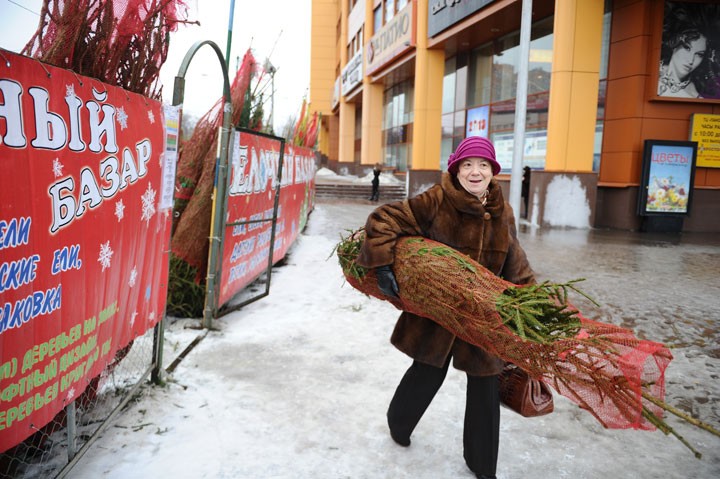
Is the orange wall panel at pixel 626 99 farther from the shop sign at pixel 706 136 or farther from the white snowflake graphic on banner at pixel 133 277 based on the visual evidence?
the white snowflake graphic on banner at pixel 133 277

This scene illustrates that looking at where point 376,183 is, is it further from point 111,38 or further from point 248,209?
point 111,38

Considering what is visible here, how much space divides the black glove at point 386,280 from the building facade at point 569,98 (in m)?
12.0

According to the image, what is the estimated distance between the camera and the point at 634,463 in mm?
3078

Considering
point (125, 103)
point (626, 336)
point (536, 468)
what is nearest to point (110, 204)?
point (125, 103)

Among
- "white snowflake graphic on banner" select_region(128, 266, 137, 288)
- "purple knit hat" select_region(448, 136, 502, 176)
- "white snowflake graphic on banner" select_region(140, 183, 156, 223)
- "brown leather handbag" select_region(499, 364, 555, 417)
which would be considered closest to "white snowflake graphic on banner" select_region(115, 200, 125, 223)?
"white snowflake graphic on banner" select_region(140, 183, 156, 223)

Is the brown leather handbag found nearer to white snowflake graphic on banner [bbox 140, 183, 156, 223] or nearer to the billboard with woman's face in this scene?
white snowflake graphic on banner [bbox 140, 183, 156, 223]

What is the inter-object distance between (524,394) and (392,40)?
2266 cm

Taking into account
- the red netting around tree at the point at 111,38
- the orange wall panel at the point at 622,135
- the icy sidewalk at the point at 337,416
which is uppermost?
the orange wall panel at the point at 622,135

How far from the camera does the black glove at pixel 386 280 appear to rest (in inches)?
107

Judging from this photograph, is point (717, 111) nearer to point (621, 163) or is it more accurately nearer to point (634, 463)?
point (621, 163)

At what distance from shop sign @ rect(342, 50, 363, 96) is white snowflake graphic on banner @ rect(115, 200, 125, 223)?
28.8 m

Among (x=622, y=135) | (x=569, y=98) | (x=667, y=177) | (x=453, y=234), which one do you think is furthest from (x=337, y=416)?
(x=622, y=135)

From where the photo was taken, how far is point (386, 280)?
108 inches

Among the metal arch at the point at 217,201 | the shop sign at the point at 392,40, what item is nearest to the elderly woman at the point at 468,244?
the metal arch at the point at 217,201
